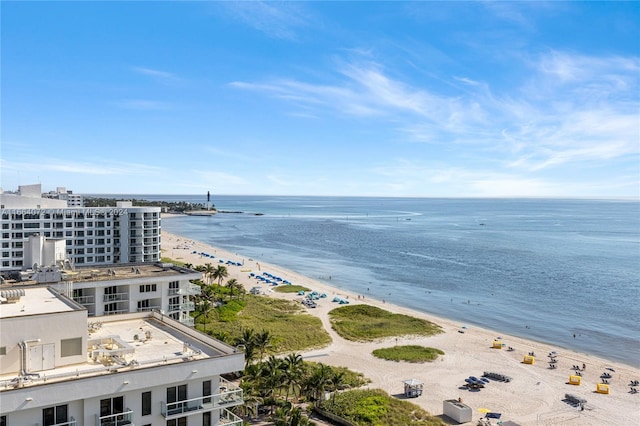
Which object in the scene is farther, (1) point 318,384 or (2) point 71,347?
(1) point 318,384

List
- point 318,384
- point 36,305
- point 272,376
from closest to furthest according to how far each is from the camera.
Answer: point 36,305 < point 272,376 < point 318,384

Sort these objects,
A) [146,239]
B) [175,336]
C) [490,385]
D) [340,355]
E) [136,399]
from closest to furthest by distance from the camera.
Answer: [136,399]
[175,336]
[490,385]
[340,355]
[146,239]

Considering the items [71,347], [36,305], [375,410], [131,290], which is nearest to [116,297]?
[131,290]

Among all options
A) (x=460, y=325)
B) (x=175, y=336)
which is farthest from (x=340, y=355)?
(x=175, y=336)

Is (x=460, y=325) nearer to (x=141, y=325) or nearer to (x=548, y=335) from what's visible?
(x=548, y=335)

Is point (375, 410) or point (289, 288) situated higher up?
point (289, 288)

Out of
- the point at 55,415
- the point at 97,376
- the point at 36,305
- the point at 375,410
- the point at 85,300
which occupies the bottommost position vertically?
the point at 375,410

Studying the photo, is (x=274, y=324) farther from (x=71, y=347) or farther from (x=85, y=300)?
(x=71, y=347)
